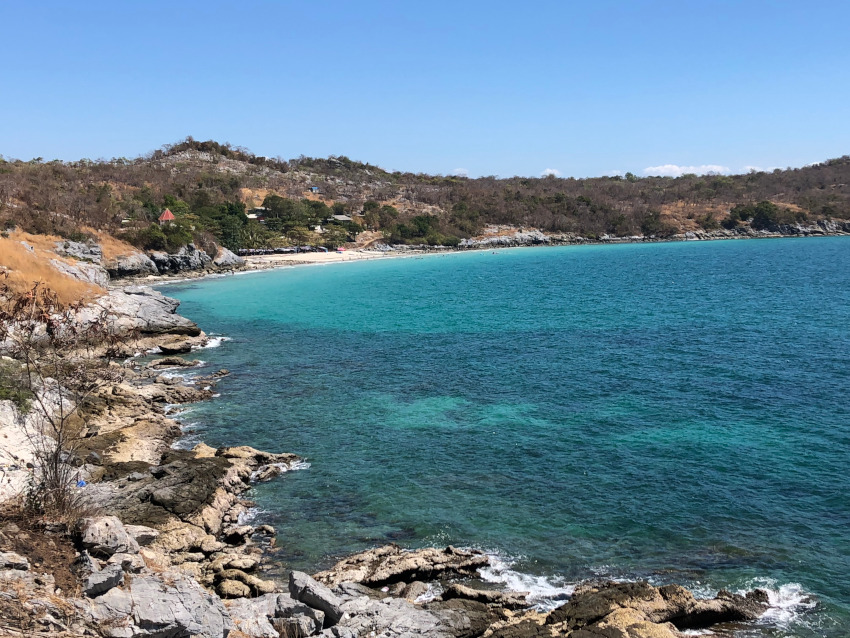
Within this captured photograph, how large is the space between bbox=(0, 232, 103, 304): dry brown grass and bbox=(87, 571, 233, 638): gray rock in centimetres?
2765

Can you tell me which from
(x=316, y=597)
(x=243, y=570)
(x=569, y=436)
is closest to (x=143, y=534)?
(x=243, y=570)

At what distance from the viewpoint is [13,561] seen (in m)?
11.3

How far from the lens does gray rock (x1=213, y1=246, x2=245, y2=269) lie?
89.7m

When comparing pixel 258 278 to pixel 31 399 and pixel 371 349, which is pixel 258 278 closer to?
pixel 371 349

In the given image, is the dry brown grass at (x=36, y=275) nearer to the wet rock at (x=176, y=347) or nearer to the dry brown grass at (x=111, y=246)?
the wet rock at (x=176, y=347)

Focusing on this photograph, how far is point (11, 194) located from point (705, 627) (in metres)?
84.1

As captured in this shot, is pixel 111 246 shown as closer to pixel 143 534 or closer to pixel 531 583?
pixel 143 534

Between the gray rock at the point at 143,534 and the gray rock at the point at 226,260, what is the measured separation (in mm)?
77109

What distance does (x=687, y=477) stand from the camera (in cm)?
2080

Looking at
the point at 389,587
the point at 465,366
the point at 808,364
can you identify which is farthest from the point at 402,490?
the point at 808,364

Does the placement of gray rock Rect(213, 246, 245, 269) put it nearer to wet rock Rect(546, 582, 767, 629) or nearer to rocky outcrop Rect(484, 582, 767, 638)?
rocky outcrop Rect(484, 582, 767, 638)

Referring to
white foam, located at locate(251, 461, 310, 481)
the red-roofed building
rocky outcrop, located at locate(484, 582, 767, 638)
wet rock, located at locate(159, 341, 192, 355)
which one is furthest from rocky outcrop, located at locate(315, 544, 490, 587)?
the red-roofed building

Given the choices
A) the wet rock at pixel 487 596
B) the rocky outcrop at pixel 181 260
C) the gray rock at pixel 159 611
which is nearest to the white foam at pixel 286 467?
the wet rock at pixel 487 596

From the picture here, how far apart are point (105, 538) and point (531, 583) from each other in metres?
9.80
